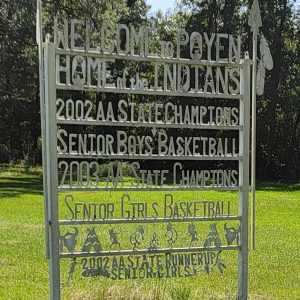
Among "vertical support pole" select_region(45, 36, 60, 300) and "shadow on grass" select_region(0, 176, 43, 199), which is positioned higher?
"vertical support pole" select_region(45, 36, 60, 300)

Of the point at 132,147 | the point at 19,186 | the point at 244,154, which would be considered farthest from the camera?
the point at 19,186

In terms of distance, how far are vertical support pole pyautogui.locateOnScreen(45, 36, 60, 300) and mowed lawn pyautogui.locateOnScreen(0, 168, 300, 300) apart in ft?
1.92

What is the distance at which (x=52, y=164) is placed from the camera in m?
4.81

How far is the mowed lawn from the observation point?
18.4 ft

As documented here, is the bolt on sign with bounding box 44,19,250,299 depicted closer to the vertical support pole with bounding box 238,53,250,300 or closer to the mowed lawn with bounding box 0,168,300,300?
the vertical support pole with bounding box 238,53,250,300

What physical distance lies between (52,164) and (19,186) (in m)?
15.8

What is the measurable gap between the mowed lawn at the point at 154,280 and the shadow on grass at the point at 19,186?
4208 millimetres

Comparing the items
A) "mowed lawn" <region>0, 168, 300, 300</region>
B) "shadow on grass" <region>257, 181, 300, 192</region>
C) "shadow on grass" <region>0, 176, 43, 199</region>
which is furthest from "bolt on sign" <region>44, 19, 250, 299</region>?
"shadow on grass" <region>257, 181, 300, 192</region>

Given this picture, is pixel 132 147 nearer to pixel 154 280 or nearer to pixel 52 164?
pixel 52 164

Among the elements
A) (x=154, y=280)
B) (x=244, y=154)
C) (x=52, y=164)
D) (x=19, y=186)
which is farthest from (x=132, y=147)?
(x=19, y=186)

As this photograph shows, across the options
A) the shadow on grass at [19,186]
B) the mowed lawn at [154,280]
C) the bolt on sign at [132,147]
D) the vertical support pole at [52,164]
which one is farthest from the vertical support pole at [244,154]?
the shadow on grass at [19,186]

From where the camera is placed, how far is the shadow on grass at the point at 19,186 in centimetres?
1755

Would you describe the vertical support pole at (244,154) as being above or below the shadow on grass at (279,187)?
above

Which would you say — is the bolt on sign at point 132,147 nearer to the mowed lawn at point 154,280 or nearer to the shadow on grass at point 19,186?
the mowed lawn at point 154,280
